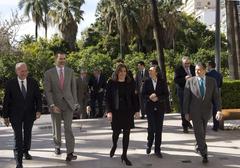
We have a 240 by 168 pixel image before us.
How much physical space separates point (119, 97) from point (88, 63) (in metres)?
38.7

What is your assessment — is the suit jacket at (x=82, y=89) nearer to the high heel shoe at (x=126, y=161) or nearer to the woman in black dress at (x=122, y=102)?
the woman in black dress at (x=122, y=102)

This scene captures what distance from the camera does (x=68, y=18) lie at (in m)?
58.6

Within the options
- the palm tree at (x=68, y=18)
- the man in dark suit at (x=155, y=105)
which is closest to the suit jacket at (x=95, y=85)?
the man in dark suit at (x=155, y=105)

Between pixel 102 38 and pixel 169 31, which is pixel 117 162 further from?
pixel 102 38

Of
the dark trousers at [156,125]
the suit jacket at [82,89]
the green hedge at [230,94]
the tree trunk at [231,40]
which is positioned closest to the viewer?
the dark trousers at [156,125]

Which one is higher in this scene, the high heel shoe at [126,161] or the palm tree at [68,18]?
the palm tree at [68,18]

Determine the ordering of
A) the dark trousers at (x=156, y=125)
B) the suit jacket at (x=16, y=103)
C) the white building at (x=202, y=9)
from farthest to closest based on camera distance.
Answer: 1. the white building at (x=202, y=9)
2. the dark trousers at (x=156, y=125)
3. the suit jacket at (x=16, y=103)

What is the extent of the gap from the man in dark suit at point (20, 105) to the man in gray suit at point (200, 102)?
2.46 metres

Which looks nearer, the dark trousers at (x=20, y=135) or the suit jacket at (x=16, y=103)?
the dark trousers at (x=20, y=135)

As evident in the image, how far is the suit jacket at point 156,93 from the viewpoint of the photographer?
904cm

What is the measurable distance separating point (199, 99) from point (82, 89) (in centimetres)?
727

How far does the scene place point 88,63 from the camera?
4700 cm

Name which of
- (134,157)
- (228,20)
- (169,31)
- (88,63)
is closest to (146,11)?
(169,31)

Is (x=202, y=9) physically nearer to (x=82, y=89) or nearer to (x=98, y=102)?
(x=98, y=102)
